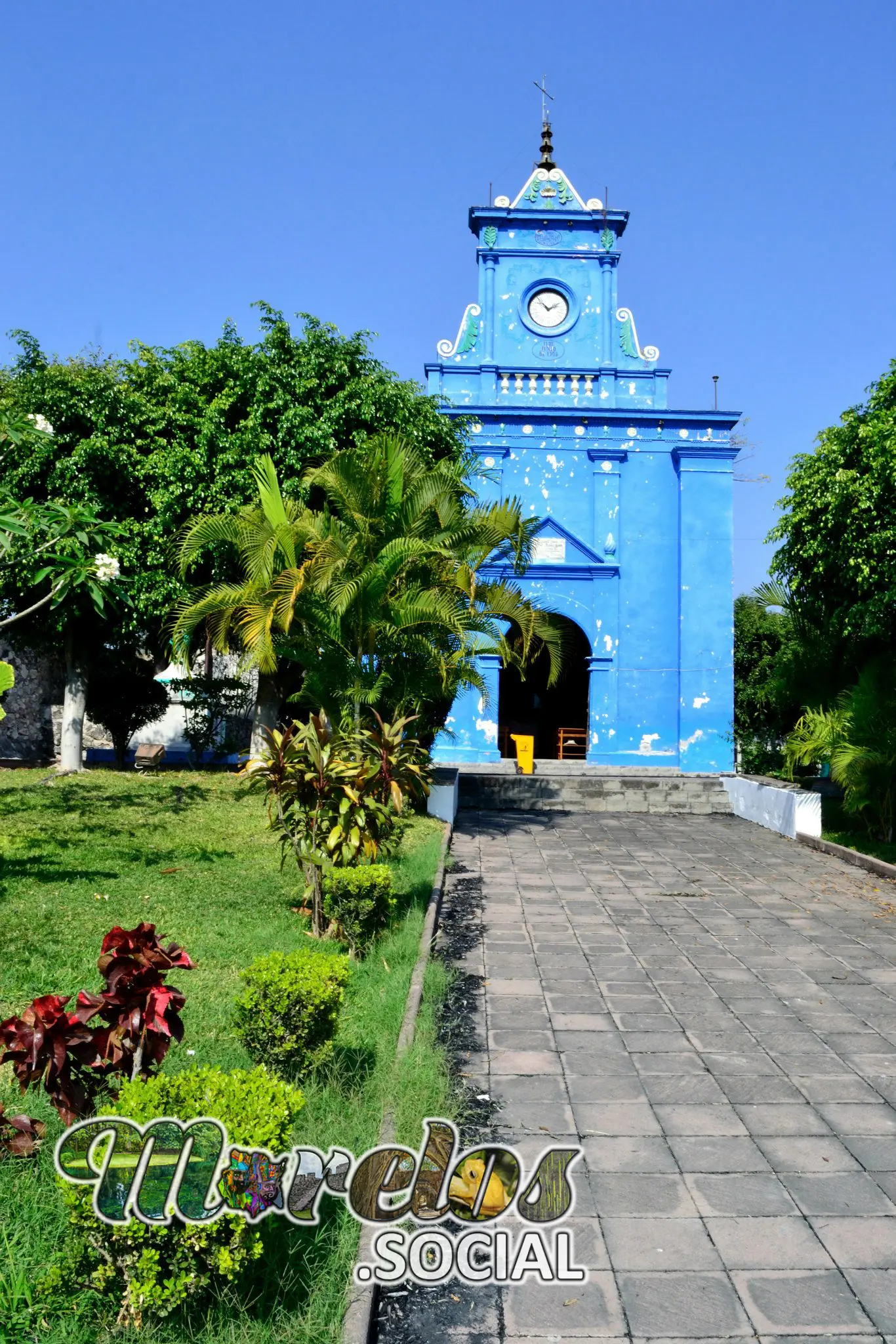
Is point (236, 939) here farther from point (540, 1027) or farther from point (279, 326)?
point (279, 326)

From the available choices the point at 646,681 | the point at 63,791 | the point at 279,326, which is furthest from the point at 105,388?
the point at 646,681

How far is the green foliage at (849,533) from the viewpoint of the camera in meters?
10.6

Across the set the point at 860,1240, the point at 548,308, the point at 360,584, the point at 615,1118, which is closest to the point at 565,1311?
the point at 860,1240

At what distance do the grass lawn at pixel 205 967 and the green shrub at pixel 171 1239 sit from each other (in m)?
0.09

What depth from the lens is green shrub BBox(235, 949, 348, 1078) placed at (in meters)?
4.20

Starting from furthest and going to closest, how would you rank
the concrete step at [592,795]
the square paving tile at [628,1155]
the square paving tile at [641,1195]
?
the concrete step at [592,795]
the square paving tile at [628,1155]
the square paving tile at [641,1195]

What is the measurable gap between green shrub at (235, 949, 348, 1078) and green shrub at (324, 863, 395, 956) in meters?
2.08

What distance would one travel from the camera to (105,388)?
44.6 feet

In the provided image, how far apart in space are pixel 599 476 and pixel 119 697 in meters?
9.41

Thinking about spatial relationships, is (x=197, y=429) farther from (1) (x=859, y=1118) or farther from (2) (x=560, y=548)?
(1) (x=859, y=1118)

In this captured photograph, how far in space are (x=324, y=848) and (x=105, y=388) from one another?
8966 mm

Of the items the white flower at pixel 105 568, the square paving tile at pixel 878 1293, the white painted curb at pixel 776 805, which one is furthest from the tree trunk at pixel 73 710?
the square paving tile at pixel 878 1293

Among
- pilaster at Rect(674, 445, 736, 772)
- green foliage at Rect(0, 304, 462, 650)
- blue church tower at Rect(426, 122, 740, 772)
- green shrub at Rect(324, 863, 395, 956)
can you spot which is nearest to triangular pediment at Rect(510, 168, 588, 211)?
blue church tower at Rect(426, 122, 740, 772)

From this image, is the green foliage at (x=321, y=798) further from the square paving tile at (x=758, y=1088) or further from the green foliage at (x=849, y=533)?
the green foliage at (x=849, y=533)
